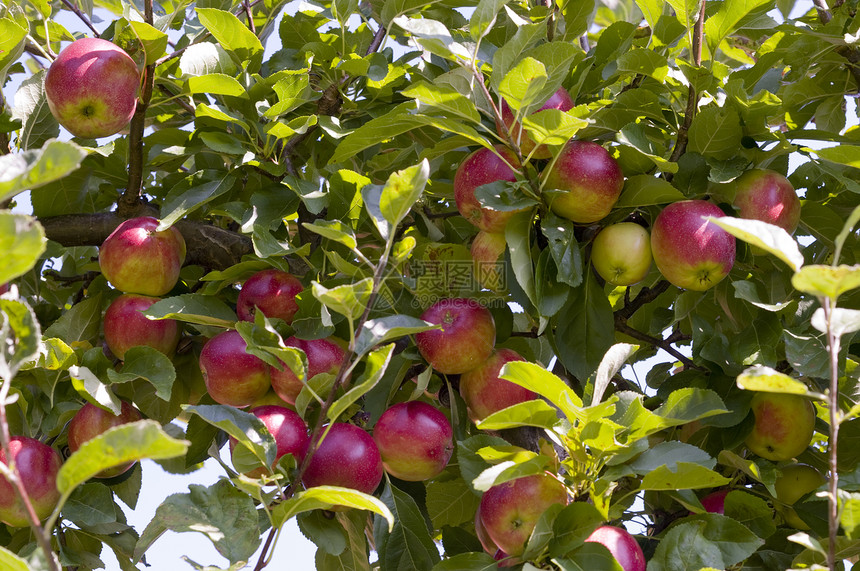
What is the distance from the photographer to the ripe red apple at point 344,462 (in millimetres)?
1263

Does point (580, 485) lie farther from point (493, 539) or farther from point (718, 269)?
point (718, 269)

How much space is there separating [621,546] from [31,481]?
97 centimetres

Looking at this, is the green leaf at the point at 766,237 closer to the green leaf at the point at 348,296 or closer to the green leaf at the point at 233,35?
the green leaf at the point at 348,296

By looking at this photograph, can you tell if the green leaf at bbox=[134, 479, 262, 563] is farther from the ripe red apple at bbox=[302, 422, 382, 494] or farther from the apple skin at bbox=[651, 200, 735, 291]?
the apple skin at bbox=[651, 200, 735, 291]

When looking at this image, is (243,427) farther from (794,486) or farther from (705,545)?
(794,486)

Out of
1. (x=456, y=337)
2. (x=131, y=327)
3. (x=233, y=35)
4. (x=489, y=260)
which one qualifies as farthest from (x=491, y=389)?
(x=233, y=35)

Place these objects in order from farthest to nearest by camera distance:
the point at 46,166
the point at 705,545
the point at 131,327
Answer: the point at 131,327 → the point at 705,545 → the point at 46,166

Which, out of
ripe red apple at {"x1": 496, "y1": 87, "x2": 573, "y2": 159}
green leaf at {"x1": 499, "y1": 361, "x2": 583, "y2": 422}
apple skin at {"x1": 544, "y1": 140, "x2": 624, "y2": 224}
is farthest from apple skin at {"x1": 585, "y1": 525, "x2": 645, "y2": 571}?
ripe red apple at {"x1": 496, "y1": 87, "x2": 573, "y2": 159}

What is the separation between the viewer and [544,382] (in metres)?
1.13

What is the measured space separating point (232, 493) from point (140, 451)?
17.1 inches

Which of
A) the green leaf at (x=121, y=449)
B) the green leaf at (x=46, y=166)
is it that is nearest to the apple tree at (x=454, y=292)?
the green leaf at (x=121, y=449)

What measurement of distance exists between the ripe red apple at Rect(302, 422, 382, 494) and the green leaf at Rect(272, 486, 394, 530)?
17 cm

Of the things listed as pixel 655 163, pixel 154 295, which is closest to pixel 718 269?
pixel 655 163

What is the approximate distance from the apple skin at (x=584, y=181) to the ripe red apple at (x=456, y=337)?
0.24 m
